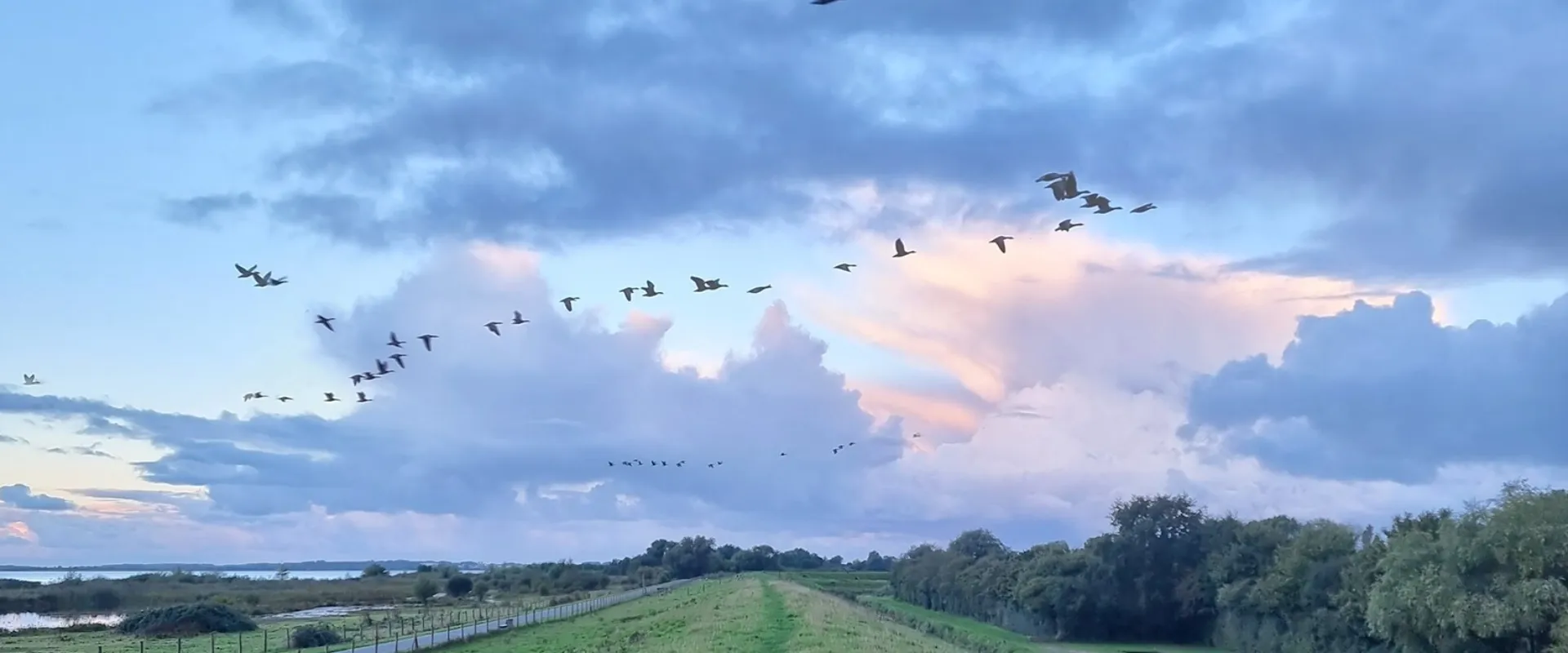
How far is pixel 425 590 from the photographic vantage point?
134875 mm

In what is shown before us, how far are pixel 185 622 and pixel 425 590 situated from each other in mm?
53235

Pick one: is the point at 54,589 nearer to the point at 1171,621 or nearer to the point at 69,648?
the point at 69,648

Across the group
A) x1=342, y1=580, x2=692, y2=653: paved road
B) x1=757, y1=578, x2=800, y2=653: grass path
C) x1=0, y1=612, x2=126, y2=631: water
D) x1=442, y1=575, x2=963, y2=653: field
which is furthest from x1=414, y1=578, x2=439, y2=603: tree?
x1=757, y1=578, x2=800, y2=653: grass path

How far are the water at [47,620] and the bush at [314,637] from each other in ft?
99.9

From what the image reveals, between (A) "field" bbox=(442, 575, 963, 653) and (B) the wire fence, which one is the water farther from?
(A) "field" bbox=(442, 575, 963, 653)

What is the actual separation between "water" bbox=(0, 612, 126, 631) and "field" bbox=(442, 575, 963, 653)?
4091 centimetres

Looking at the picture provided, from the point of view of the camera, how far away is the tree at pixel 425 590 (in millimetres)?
134400

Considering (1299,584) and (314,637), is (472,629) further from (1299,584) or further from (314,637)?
(1299,584)

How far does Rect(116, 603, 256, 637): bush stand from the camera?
3179 inches

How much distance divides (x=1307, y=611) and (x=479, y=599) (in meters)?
109

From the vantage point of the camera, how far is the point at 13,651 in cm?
5912

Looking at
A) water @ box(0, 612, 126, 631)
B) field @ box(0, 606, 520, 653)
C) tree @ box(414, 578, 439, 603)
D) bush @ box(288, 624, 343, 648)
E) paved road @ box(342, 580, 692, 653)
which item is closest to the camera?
paved road @ box(342, 580, 692, 653)

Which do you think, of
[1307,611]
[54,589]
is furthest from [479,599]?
[1307,611]

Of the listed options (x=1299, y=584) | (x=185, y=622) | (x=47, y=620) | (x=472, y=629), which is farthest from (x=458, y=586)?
(x=1299, y=584)
